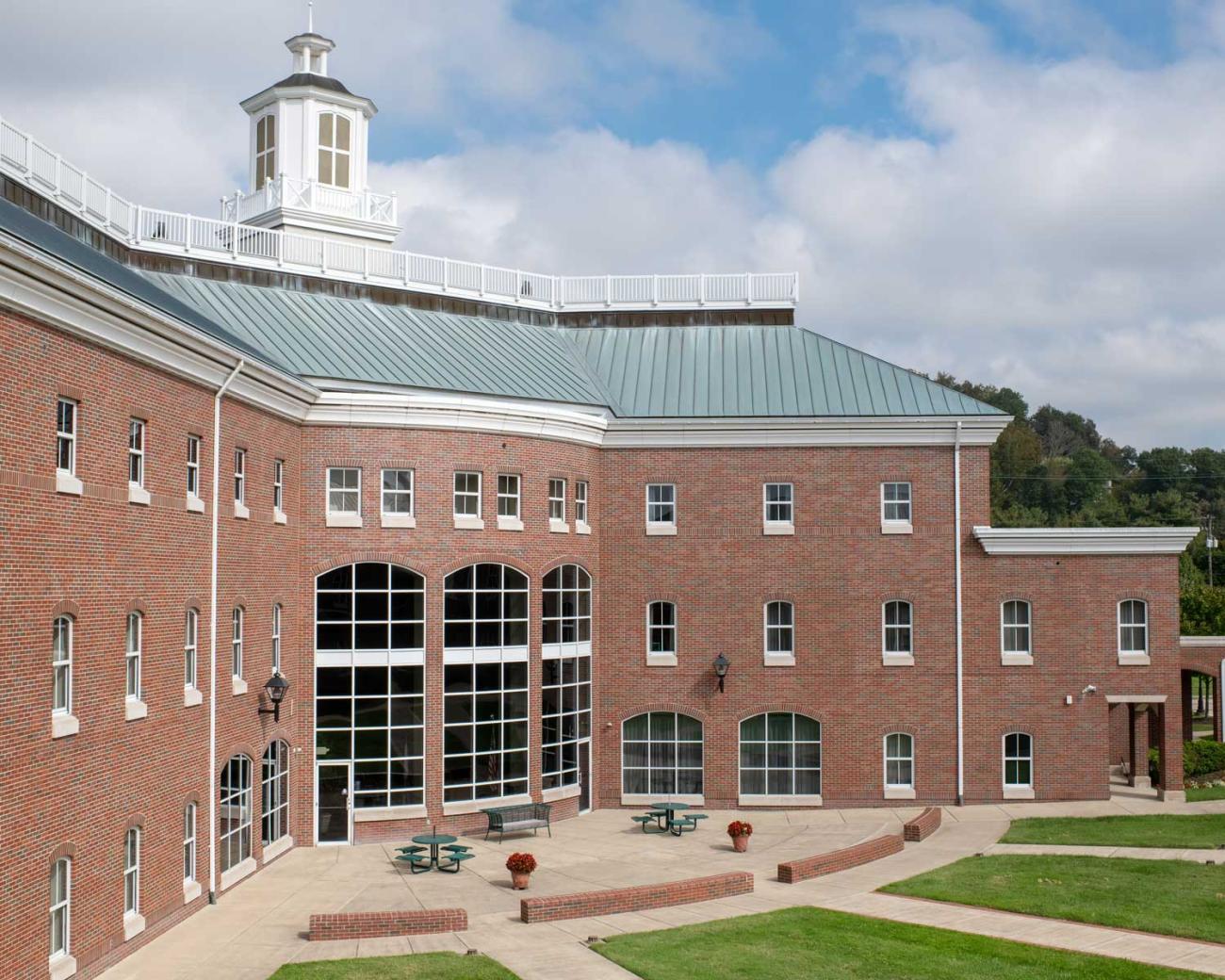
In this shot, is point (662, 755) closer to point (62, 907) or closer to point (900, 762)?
point (900, 762)

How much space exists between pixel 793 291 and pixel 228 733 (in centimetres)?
2359

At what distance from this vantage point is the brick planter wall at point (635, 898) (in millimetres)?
24969

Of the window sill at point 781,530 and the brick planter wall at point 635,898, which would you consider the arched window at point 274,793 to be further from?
the window sill at point 781,530

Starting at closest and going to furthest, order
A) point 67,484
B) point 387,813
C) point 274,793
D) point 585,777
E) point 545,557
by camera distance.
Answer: point 67,484
point 274,793
point 387,813
point 545,557
point 585,777

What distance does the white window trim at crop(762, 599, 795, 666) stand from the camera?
38312 millimetres

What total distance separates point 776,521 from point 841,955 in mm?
17697

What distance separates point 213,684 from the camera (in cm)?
2555

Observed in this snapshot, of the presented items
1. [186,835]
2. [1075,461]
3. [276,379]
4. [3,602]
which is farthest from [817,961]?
[1075,461]

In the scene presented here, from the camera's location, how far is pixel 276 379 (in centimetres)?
2853

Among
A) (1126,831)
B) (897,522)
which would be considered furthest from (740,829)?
(897,522)

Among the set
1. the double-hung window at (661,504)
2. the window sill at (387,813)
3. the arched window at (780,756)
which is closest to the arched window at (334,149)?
the double-hung window at (661,504)

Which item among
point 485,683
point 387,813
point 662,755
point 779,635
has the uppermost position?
point 779,635

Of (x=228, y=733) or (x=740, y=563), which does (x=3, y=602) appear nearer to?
(x=228, y=733)

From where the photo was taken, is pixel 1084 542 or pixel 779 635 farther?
pixel 779 635
